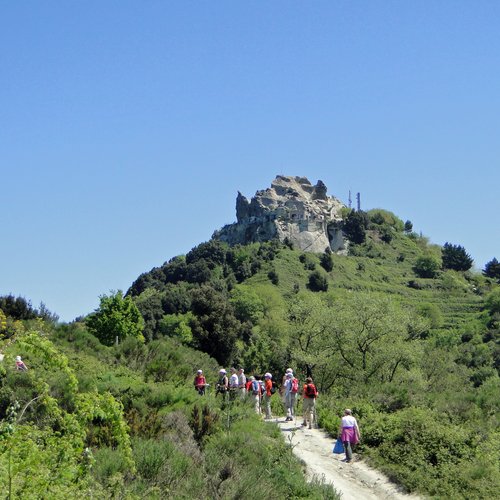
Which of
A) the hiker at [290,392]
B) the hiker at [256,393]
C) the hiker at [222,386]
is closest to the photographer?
the hiker at [290,392]

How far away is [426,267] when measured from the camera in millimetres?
136000

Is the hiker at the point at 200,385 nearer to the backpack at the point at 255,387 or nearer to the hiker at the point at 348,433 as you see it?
the backpack at the point at 255,387

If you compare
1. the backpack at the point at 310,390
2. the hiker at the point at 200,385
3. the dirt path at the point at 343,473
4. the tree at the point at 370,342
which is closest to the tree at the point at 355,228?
the tree at the point at 370,342

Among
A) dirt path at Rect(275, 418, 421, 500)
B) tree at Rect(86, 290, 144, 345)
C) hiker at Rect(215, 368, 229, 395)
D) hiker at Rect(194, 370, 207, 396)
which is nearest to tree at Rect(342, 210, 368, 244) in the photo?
tree at Rect(86, 290, 144, 345)

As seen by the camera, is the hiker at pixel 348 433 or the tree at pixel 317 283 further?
the tree at pixel 317 283

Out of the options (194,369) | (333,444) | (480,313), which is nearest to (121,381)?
(333,444)

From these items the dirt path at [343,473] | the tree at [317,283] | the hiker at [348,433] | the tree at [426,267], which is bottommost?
the dirt path at [343,473]

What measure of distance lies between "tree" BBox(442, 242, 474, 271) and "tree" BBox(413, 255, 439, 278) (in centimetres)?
794

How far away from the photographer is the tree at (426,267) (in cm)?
13538

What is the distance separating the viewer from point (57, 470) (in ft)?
27.3

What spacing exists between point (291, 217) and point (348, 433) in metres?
130

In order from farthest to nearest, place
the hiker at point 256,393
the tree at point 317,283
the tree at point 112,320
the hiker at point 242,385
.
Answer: the tree at point 317,283 < the tree at point 112,320 < the hiker at point 242,385 < the hiker at point 256,393

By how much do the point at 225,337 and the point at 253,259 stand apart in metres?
69.4

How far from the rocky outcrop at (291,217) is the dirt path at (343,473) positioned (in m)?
119
